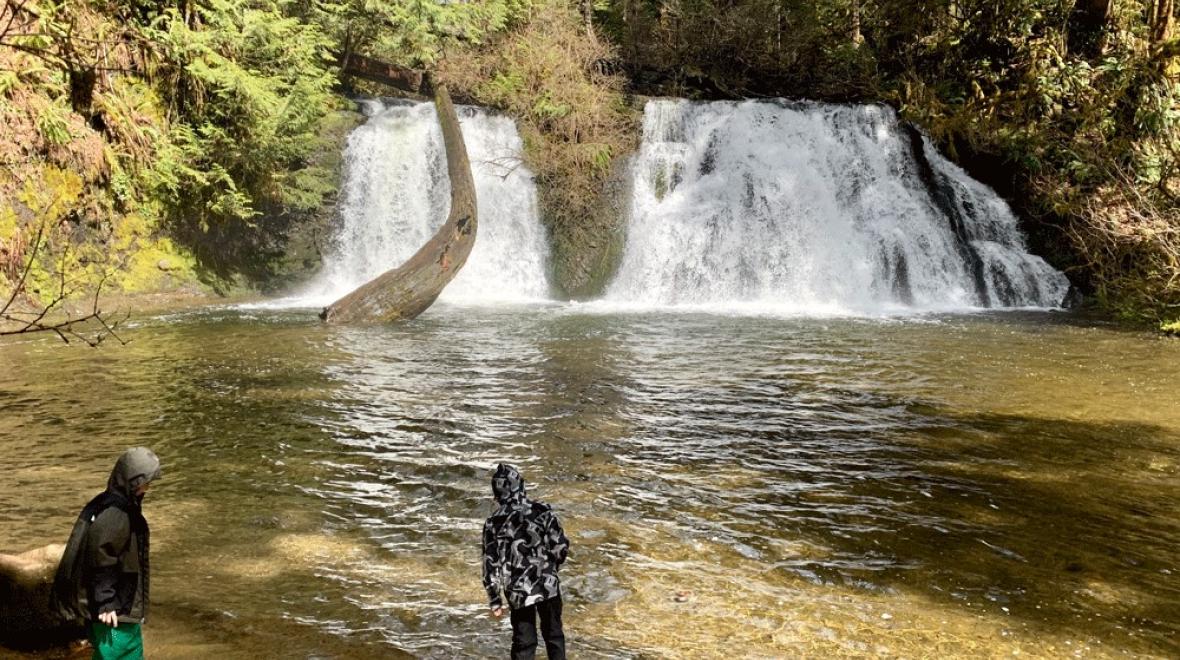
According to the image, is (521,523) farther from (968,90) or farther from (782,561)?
(968,90)

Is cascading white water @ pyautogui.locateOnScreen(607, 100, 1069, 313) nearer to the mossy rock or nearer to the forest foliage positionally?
the mossy rock

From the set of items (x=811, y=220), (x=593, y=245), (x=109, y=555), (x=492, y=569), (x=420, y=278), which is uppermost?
(x=811, y=220)

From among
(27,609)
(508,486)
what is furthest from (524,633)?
(27,609)

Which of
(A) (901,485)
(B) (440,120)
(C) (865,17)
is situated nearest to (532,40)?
(B) (440,120)

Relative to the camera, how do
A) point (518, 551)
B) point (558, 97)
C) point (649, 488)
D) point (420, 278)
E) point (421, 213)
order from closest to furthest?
1. point (518, 551)
2. point (649, 488)
3. point (420, 278)
4. point (421, 213)
5. point (558, 97)

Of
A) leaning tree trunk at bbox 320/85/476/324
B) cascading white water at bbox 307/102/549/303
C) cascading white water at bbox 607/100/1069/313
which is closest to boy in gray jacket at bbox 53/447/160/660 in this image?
leaning tree trunk at bbox 320/85/476/324

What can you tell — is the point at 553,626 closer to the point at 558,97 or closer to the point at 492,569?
the point at 492,569

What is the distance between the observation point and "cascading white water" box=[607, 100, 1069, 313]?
61.7ft

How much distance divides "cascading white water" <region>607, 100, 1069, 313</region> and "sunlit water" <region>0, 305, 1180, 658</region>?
612 centimetres

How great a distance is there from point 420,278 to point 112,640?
1280 centimetres

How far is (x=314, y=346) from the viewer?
1292 cm

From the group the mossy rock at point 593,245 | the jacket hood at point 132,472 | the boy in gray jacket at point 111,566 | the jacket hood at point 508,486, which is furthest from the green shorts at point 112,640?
the mossy rock at point 593,245

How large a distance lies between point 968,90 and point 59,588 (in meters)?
23.0

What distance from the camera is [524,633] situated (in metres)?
3.91
